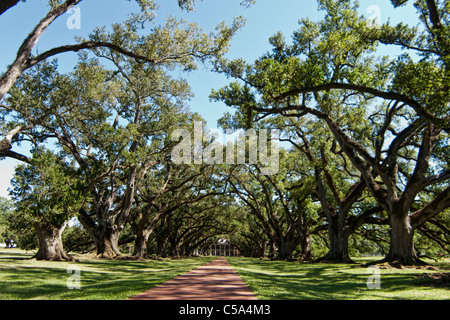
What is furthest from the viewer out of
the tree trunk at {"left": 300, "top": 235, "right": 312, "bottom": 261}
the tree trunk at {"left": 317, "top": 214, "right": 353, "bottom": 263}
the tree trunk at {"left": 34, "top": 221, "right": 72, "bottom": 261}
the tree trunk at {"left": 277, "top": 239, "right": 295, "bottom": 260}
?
the tree trunk at {"left": 277, "top": 239, "right": 295, "bottom": 260}

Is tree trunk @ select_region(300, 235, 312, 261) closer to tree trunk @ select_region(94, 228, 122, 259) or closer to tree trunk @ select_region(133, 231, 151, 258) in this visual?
tree trunk @ select_region(133, 231, 151, 258)

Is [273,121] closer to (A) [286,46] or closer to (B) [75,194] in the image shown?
(A) [286,46]

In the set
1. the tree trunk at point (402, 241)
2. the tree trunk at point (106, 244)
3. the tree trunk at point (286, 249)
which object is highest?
the tree trunk at point (402, 241)

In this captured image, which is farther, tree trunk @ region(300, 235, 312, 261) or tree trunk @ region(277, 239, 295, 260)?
tree trunk @ region(277, 239, 295, 260)

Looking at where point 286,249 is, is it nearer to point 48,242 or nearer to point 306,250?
point 306,250

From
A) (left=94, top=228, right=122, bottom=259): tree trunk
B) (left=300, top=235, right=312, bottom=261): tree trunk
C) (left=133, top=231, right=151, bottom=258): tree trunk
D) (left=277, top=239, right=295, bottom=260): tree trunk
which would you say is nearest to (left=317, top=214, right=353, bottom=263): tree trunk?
(left=300, top=235, right=312, bottom=261): tree trunk

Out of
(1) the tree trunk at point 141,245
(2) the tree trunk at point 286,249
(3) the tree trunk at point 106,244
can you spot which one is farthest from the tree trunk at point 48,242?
(2) the tree trunk at point 286,249

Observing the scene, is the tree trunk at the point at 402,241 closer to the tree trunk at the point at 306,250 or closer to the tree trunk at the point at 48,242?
the tree trunk at the point at 306,250

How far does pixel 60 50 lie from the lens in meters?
9.20

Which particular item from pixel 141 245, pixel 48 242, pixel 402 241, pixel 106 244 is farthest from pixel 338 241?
pixel 48 242

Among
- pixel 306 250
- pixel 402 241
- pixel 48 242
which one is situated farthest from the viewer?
pixel 306 250
